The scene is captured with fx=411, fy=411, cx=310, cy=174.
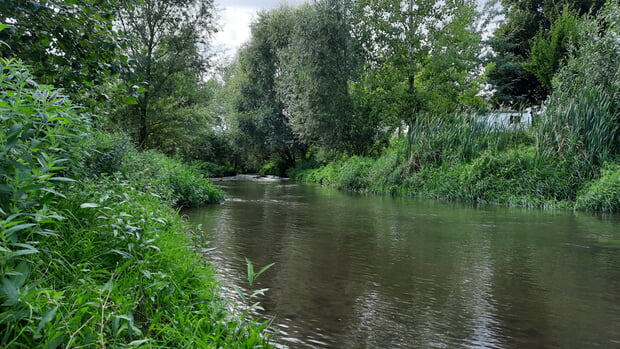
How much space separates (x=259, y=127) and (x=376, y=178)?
43.3ft

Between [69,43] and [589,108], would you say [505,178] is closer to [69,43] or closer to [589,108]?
[589,108]

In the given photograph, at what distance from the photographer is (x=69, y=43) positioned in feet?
12.7

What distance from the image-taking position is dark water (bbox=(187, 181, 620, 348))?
9.48ft

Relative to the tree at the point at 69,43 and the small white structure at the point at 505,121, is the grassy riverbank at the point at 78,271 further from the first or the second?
the small white structure at the point at 505,121

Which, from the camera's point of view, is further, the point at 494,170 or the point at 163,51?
the point at 163,51

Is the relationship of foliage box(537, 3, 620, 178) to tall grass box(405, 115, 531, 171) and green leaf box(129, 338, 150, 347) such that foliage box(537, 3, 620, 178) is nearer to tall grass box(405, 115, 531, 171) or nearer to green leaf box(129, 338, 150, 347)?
tall grass box(405, 115, 531, 171)

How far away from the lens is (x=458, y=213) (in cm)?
929

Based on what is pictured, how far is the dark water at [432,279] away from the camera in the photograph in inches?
114

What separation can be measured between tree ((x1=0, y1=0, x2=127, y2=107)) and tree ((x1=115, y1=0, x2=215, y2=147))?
33.2 feet

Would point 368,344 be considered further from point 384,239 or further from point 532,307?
point 384,239

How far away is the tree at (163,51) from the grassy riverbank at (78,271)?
38.5 ft

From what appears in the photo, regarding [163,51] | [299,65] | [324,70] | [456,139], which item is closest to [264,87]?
[299,65]

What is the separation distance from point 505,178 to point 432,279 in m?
8.73

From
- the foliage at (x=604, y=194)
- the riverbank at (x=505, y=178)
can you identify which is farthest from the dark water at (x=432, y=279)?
the riverbank at (x=505, y=178)
